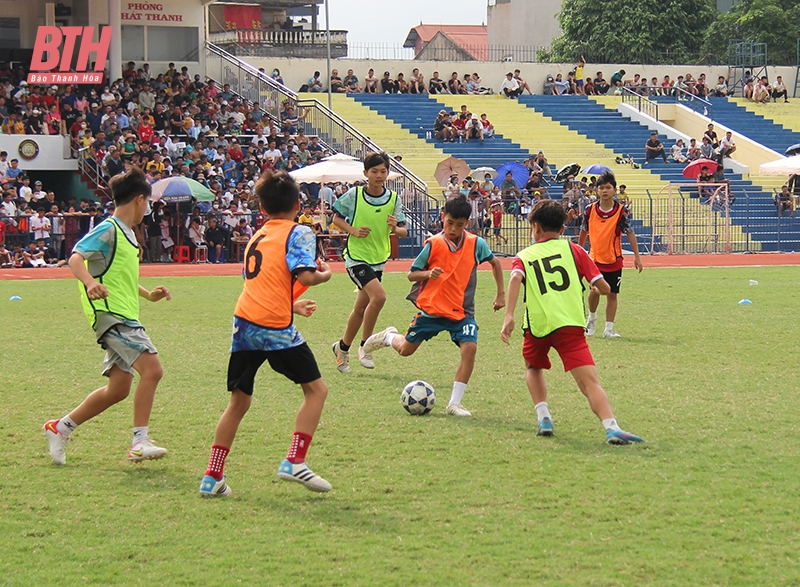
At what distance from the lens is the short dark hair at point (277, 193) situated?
5766mm

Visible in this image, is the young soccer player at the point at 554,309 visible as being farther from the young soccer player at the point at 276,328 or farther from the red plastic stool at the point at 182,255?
the red plastic stool at the point at 182,255

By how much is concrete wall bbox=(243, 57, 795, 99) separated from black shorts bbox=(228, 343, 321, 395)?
34.5 metres

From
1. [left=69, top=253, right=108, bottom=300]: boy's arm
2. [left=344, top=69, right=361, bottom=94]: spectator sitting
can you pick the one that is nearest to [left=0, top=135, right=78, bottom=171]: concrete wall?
[left=344, top=69, right=361, bottom=94]: spectator sitting

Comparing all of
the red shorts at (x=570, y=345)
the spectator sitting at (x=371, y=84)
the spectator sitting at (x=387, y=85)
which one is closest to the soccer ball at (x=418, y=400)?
the red shorts at (x=570, y=345)

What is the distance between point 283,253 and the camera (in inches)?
225

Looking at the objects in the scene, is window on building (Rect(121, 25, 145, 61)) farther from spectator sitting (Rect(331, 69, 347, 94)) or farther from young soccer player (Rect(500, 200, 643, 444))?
young soccer player (Rect(500, 200, 643, 444))

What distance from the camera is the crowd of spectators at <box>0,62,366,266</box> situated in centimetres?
2580

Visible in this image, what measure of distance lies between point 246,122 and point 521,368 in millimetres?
23706

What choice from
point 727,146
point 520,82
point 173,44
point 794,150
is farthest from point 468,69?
point 794,150

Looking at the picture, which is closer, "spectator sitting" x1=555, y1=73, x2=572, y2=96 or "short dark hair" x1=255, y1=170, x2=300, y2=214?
"short dark hair" x1=255, y1=170, x2=300, y2=214

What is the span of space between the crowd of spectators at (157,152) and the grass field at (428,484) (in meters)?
15.6

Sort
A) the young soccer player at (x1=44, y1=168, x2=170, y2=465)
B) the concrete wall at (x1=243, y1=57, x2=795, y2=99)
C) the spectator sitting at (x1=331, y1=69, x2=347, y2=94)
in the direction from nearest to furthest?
the young soccer player at (x1=44, y1=168, x2=170, y2=465), the spectator sitting at (x1=331, y1=69, x2=347, y2=94), the concrete wall at (x1=243, y1=57, x2=795, y2=99)

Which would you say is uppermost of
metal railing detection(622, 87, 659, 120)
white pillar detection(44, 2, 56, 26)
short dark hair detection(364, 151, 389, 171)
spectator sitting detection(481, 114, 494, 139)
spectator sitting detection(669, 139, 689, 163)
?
white pillar detection(44, 2, 56, 26)

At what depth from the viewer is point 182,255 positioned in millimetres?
26891
